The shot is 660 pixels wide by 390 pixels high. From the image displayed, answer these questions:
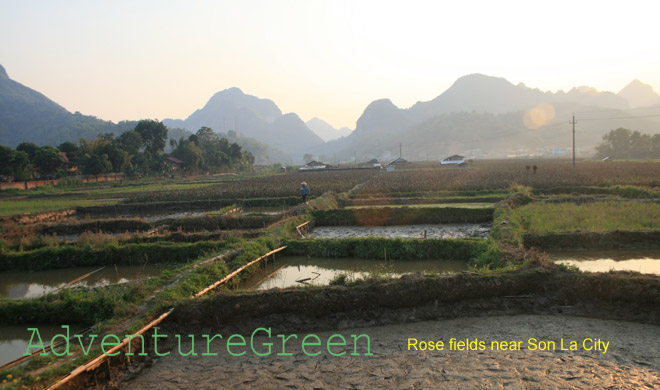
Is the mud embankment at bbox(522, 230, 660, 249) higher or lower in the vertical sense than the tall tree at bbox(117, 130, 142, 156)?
lower

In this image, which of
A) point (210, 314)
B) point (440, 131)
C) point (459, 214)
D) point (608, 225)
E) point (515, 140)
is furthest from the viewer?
point (440, 131)

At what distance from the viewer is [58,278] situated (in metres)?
10.8

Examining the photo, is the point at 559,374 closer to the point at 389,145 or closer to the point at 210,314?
the point at 210,314

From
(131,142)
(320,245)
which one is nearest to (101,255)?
(320,245)

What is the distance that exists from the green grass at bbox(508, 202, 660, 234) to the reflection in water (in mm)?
12273

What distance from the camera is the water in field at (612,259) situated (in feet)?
30.6

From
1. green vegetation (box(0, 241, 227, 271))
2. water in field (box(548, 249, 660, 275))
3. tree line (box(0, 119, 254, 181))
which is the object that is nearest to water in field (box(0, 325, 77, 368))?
green vegetation (box(0, 241, 227, 271))

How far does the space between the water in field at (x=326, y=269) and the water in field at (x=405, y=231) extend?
9.42 ft

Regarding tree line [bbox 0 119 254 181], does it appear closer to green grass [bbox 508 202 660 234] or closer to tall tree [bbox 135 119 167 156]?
tall tree [bbox 135 119 167 156]

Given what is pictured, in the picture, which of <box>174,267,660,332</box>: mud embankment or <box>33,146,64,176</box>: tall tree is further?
<box>33,146,64,176</box>: tall tree

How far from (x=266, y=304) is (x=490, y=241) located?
6.53m

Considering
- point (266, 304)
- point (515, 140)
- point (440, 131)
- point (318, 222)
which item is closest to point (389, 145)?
point (440, 131)

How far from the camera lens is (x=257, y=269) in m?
10.4

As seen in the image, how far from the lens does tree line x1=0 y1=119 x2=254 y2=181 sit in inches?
1459
